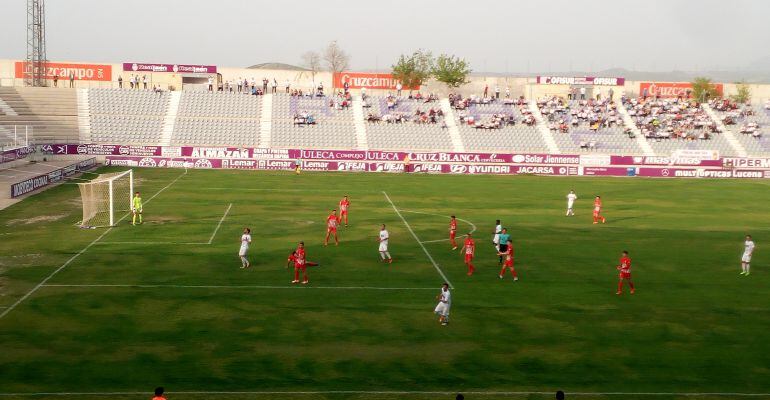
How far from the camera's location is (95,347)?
61.9 ft

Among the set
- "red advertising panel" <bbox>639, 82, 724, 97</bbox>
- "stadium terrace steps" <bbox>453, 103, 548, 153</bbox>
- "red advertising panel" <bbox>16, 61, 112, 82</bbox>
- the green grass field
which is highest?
"red advertising panel" <bbox>639, 82, 724, 97</bbox>

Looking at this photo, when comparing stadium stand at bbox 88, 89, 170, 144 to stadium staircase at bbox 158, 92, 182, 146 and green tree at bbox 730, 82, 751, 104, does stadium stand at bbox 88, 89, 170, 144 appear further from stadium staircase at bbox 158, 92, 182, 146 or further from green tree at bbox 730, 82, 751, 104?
green tree at bbox 730, 82, 751, 104

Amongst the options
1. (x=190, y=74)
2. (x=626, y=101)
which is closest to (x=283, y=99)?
(x=190, y=74)

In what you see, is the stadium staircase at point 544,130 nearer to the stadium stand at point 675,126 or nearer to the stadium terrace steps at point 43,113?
the stadium stand at point 675,126

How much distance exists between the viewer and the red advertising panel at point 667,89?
330ft

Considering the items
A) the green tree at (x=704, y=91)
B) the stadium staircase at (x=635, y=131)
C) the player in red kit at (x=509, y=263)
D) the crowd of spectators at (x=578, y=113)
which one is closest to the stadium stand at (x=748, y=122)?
the green tree at (x=704, y=91)

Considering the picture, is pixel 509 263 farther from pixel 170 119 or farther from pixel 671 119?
pixel 671 119

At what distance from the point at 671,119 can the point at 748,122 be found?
9.04 meters

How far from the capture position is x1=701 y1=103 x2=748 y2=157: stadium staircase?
7994cm

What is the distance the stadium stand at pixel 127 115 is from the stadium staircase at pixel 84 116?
1.15 feet

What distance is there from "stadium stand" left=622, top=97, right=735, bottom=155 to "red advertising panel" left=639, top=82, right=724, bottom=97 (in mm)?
8558

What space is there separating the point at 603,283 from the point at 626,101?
225ft

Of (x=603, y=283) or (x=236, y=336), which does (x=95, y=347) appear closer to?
(x=236, y=336)

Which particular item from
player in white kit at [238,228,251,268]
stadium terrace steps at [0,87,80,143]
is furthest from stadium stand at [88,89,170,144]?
player in white kit at [238,228,251,268]
